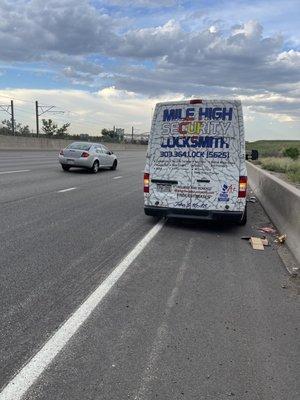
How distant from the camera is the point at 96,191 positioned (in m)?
15.8

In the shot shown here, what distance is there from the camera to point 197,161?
997 cm

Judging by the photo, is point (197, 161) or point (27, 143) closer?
point (197, 161)

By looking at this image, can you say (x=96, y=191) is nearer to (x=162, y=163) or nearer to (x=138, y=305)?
(x=162, y=163)

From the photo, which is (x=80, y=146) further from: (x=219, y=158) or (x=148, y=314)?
(x=148, y=314)

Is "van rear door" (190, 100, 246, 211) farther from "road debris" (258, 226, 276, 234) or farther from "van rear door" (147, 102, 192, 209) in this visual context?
"road debris" (258, 226, 276, 234)

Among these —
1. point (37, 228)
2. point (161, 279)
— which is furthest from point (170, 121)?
point (161, 279)

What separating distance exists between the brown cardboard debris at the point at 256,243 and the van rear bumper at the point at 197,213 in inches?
28.0

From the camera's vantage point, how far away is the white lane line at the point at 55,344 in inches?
138

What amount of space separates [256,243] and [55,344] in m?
5.44

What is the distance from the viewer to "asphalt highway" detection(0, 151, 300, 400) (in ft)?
12.2

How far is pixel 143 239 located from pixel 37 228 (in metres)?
2.05

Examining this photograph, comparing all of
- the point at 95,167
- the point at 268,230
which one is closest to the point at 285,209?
the point at 268,230

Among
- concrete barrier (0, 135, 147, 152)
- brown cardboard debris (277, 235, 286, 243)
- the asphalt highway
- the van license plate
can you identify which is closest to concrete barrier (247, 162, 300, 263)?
brown cardboard debris (277, 235, 286, 243)

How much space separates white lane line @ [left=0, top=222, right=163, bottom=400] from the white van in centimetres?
359
